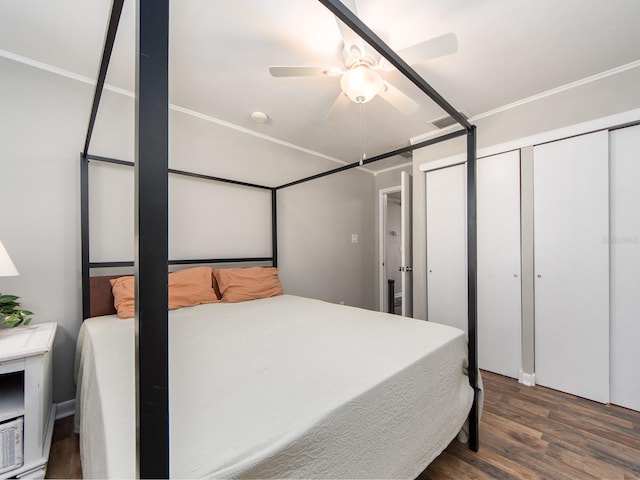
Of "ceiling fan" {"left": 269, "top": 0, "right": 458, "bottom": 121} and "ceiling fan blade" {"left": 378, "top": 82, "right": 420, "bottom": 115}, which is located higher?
"ceiling fan" {"left": 269, "top": 0, "right": 458, "bottom": 121}

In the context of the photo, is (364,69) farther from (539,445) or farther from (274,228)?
(539,445)

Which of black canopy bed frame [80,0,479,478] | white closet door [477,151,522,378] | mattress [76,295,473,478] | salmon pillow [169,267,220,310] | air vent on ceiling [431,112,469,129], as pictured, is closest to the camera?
black canopy bed frame [80,0,479,478]

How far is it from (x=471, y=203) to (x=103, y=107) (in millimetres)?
2698

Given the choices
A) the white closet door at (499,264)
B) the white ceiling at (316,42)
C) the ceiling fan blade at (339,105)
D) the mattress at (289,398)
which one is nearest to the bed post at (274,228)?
the white ceiling at (316,42)

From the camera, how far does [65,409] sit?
1838 mm

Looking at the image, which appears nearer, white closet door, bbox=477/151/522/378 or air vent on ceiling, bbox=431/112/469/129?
white closet door, bbox=477/151/522/378

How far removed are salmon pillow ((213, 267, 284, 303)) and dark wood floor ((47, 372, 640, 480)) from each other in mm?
1268

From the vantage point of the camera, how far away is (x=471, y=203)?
1.49 metres

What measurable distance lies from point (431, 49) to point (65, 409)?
319cm

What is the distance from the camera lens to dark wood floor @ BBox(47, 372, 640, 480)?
4.40 feet

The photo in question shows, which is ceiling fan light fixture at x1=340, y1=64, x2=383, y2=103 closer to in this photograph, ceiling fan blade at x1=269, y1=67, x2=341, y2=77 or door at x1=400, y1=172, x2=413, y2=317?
ceiling fan blade at x1=269, y1=67, x2=341, y2=77

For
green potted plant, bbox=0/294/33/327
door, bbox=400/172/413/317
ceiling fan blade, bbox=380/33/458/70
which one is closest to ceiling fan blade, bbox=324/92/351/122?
ceiling fan blade, bbox=380/33/458/70

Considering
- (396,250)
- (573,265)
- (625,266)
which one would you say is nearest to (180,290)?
(573,265)

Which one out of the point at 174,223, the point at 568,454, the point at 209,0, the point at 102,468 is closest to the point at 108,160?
the point at 174,223
